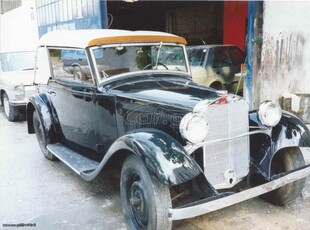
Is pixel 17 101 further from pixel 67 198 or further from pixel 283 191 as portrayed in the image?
pixel 283 191

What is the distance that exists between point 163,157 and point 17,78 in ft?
19.7

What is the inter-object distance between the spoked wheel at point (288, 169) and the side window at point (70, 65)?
2.15 m

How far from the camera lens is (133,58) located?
385 cm

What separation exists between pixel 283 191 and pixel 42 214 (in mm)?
2405

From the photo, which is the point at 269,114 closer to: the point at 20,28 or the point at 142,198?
the point at 142,198

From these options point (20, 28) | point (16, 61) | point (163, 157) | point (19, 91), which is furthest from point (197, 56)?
point (20, 28)

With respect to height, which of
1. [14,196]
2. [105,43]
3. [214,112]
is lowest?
[14,196]

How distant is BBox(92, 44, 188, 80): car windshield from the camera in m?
3.75

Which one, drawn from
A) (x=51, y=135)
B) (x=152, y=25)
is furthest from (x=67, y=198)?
(x=152, y=25)

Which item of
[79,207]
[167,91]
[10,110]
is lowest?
[79,207]

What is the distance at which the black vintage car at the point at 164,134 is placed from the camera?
105 inches

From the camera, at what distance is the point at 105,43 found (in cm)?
374

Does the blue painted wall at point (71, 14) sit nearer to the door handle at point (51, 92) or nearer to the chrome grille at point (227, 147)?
the door handle at point (51, 92)

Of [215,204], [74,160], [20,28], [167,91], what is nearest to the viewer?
[215,204]
